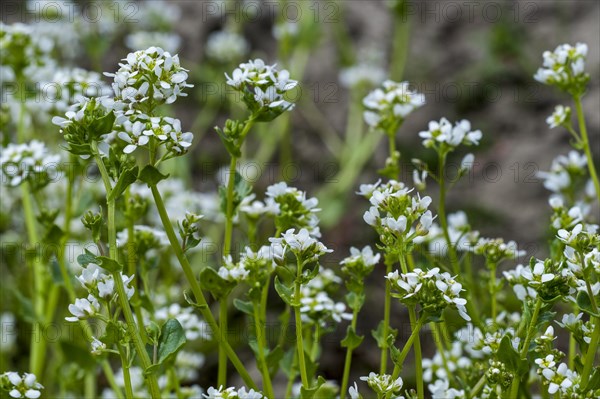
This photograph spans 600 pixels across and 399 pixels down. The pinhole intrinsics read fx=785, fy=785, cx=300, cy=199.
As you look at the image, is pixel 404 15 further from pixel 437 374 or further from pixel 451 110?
pixel 437 374

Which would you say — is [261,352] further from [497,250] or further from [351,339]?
[497,250]

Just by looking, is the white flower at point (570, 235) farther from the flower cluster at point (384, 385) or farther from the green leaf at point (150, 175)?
the green leaf at point (150, 175)

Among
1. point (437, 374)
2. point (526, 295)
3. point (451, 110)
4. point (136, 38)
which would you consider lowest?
point (437, 374)

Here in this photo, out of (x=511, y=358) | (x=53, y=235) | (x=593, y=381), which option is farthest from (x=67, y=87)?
(x=593, y=381)

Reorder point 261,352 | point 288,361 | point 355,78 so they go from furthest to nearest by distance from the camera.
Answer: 1. point 355,78
2. point 288,361
3. point 261,352

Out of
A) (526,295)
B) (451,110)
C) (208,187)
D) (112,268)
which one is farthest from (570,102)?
(112,268)

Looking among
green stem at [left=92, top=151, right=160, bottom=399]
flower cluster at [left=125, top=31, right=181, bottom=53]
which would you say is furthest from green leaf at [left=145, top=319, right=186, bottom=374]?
flower cluster at [left=125, top=31, right=181, bottom=53]
